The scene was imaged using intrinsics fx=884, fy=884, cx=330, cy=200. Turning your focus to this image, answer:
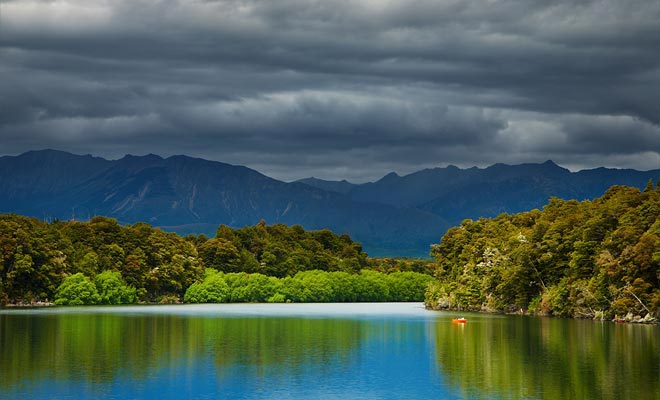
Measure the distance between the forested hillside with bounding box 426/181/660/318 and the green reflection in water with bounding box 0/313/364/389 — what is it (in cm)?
2514

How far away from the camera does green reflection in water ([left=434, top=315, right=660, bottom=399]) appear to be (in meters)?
43.7

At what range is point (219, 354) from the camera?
6059 cm

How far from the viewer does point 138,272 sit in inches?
6043

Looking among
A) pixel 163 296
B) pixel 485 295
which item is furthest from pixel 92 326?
pixel 163 296

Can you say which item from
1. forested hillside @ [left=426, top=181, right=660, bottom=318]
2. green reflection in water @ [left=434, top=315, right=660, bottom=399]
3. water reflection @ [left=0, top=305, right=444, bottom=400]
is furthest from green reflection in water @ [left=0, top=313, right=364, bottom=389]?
forested hillside @ [left=426, top=181, right=660, bottom=318]

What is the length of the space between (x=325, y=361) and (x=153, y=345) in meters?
15.8

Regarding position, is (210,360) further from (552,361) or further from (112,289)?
(112,289)

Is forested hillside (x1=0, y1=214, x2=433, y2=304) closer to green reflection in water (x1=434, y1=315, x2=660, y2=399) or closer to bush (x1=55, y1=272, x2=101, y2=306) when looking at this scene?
bush (x1=55, y1=272, x2=101, y2=306)

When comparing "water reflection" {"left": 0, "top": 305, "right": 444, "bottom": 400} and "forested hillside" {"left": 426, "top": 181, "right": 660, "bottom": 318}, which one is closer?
"water reflection" {"left": 0, "top": 305, "right": 444, "bottom": 400}

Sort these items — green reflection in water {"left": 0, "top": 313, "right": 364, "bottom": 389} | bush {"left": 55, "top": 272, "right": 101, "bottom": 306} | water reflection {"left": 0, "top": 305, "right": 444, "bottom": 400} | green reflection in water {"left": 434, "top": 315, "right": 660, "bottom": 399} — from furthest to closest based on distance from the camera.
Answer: bush {"left": 55, "top": 272, "right": 101, "bottom": 306}
green reflection in water {"left": 0, "top": 313, "right": 364, "bottom": 389}
water reflection {"left": 0, "top": 305, "right": 444, "bottom": 400}
green reflection in water {"left": 434, "top": 315, "right": 660, "bottom": 399}

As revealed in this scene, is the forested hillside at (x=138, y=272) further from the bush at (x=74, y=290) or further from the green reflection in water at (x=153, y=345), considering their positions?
the green reflection in water at (x=153, y=345)

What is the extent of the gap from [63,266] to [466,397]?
106 metres

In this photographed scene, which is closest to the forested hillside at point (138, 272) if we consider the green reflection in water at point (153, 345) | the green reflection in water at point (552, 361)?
the green reflection in water at point (153, 345)

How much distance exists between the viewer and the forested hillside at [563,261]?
90.6m
